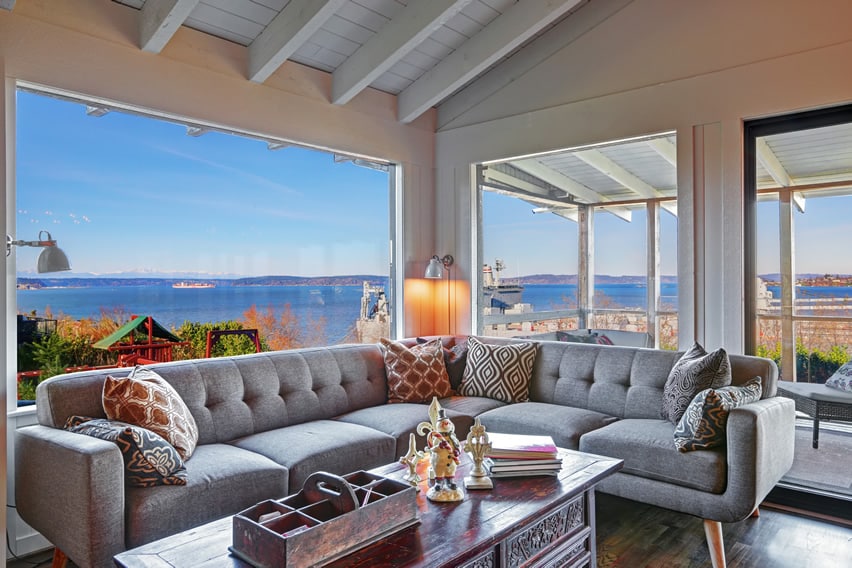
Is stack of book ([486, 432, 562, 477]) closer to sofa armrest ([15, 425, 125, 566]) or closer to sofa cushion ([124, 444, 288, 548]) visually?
sofa cushion ([124, 444, 288, 548])

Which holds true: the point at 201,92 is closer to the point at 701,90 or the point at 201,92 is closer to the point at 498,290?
the point at 498,290

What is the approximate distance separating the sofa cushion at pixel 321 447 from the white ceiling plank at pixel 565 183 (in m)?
2.22

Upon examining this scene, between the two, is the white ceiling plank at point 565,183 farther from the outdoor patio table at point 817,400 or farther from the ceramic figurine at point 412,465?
the ceramic figurine at point 412,465

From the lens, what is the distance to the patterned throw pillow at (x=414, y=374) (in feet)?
12.2

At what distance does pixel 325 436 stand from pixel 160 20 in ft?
7.51

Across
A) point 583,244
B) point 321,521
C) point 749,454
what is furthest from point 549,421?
point 321,521

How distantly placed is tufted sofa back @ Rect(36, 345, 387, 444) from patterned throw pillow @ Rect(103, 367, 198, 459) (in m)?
0.20

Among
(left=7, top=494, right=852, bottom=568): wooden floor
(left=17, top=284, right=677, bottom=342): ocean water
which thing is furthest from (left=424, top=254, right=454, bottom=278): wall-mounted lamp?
(left=7, top=494, right=852, bottom=568): wooden floor

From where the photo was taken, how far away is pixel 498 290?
471cm

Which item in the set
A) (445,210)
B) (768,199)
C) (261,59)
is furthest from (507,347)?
(261,59)

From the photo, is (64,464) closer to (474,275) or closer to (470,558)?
(470,558)

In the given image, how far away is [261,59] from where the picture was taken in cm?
353

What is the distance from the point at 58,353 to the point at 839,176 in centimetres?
430

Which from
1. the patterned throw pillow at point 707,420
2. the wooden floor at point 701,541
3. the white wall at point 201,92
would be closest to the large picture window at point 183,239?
the white wall at point 201,92
